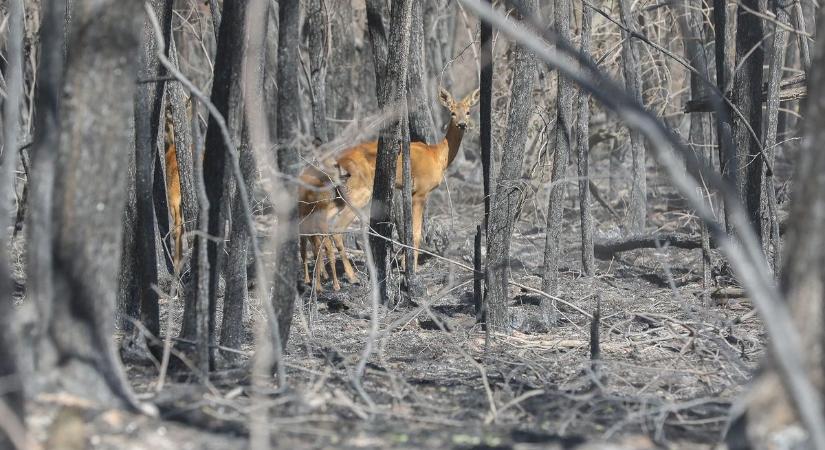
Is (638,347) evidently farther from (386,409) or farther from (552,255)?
(386,409)

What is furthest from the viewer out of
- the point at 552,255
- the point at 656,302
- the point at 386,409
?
the point at 656,302

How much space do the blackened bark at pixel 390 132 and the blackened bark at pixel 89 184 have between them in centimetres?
413

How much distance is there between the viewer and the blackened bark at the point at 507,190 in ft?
28.3

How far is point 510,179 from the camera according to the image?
864 centimetres

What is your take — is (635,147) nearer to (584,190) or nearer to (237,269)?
(584,190)

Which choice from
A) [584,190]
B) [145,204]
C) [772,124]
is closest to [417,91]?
[584,190]

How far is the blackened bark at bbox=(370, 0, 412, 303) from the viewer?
372 inches

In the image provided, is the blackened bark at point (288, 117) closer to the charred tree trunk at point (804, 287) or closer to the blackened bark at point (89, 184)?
the blackened bark at point (89, 184)

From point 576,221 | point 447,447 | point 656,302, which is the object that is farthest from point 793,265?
point 576,221

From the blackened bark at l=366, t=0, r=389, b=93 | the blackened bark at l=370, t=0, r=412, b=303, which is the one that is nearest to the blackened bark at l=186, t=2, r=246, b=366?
the blackened bark at l=370, t=0, r=412, b=303

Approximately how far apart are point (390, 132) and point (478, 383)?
3.59 meters

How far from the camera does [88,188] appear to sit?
16.0 ft

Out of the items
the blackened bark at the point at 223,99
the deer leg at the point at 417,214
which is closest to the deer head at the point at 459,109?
the deer leg at the point at 417,214

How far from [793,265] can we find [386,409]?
2614mm
